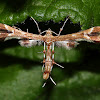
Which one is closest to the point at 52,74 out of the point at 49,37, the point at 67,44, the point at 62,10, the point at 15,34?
the point at 67,44

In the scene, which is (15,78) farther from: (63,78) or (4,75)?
(63,78)

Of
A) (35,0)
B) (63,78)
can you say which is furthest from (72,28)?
(63,78)

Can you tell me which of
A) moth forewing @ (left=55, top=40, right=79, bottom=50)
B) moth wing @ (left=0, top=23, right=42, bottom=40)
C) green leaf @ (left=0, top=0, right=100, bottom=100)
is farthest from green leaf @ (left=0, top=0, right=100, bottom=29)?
green leaf @ (left=0, top=0, right=100, bottom=100)

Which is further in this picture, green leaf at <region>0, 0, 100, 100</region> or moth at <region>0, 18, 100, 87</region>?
green leaf at <region>0, 0, 100, 100</region>

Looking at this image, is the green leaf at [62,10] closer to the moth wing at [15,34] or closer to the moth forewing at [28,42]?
the moth wing at [15,34]

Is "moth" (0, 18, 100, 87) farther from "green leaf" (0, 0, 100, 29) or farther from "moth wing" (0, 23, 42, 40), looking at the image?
"green leaf" (0, 0, 100, 29)

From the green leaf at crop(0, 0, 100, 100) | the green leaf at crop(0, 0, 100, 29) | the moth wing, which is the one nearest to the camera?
the green leaf at crop(0, 0, 100, 29)

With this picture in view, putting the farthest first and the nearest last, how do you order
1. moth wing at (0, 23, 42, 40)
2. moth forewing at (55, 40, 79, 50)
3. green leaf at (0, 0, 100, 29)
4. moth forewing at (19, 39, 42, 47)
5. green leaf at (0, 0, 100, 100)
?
green leaf at (0, 0, 100, 100) → moth forewing at (19, 39, 42, 47) → moth forewing at (55, 40, 79, 50) → moth wing at (0, 23, 42, 40) → green leaf at (0, 0, 100, 29)

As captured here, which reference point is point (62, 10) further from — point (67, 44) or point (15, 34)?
point (15, 34)
